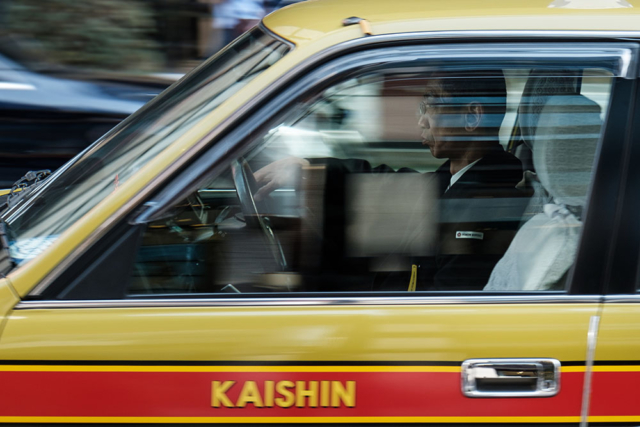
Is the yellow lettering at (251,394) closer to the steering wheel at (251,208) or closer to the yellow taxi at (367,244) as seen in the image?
the yellow taxi at (367,244)

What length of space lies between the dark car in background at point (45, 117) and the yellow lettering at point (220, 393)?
3.36 meters

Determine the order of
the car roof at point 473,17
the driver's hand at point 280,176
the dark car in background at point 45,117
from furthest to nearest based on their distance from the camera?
the dark car in background at point 45,117, the driver's hand at point 280,176, the car roof at point 473,17

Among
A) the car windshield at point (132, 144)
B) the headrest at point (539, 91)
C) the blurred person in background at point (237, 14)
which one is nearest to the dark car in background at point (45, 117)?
the car windshield at point (132, 144)

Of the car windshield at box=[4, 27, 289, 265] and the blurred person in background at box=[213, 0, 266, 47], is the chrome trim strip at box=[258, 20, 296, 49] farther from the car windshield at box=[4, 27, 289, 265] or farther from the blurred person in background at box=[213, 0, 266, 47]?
the blurred person in background at box=[213, 0, 266, 47]

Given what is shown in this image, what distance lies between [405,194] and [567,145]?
15.7 inches

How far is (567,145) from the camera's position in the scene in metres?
1.84

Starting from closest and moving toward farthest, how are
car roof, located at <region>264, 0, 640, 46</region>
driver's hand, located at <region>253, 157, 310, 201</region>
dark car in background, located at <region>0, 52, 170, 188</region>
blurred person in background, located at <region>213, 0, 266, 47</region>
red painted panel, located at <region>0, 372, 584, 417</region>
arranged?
red painted panel, located at <region>0, 372, 584, 417</region> → car roof, located at <region>264, 0, 640, 46</region> → driver's hand, located at <region>253, 157, 310, 201</region> → dark car in background, located at <region>0, 52, 170, 188</region> → blurred person in background, located at <region>213, 0, 266, 47</region>

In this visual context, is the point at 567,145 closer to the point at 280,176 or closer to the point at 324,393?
the point at 280,176

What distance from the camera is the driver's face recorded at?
183 centimetres

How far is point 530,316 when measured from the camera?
1710mm

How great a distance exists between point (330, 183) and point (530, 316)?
1.86 feet

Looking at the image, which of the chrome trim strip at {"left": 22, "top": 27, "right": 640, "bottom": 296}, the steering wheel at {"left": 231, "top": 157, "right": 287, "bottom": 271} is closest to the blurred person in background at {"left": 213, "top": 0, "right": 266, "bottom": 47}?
the steering wheel at {"left": 231, "top": 157, "right": 287, "bottom": 271}

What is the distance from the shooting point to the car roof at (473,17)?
1.78 meters

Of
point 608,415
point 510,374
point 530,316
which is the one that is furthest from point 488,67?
point 608,415
